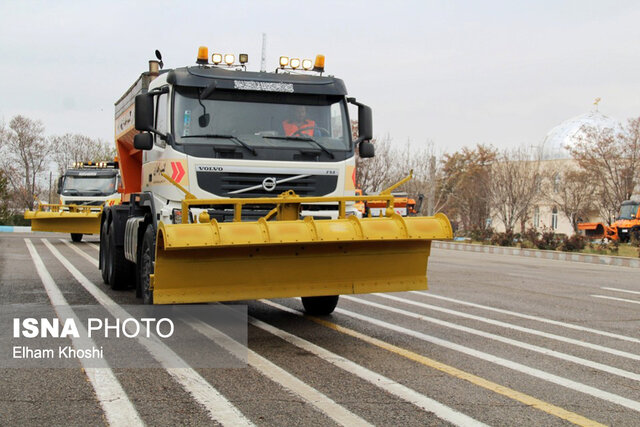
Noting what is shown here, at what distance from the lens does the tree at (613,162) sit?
49656 mm

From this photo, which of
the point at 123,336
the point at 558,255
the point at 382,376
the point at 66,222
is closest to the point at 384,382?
the point at 382,376

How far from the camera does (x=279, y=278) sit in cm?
770

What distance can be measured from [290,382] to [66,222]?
20.5 meters

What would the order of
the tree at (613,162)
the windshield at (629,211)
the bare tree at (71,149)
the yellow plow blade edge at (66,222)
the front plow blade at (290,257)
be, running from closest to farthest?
the front plow blade at (290,257) → the yellow plow blade edge at (66,222) → the windshield at (629,211) → the tree at (613,162) → the bare tree at (71,149)

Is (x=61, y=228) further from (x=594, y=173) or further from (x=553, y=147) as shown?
(x=553, y=147)

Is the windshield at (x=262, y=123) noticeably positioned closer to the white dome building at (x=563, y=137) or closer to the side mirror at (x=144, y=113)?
the side mirror at (x=144, y=113)

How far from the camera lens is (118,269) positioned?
12.0m

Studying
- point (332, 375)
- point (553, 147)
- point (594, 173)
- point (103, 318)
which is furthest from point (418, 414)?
point (553, 147)

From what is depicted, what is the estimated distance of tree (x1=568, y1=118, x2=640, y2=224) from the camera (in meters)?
49.7

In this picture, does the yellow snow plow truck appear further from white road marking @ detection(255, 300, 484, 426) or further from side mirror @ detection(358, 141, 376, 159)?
white road marking @ detection(255, 300, 484, 426)

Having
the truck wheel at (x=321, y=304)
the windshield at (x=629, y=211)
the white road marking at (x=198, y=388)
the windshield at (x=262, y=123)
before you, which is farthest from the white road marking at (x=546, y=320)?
the windshield at (x=629, y=211)

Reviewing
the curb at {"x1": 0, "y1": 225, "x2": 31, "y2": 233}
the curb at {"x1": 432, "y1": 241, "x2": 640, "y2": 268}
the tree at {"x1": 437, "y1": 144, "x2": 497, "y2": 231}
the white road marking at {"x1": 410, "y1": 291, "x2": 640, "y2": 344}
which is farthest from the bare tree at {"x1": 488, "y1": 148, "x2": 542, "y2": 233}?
the white road marking at {"x1": 410, "y1": 291, "x2": 640, "y2": 344}

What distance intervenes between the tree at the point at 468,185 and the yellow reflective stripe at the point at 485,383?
161ft

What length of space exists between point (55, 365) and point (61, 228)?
63.8ft
